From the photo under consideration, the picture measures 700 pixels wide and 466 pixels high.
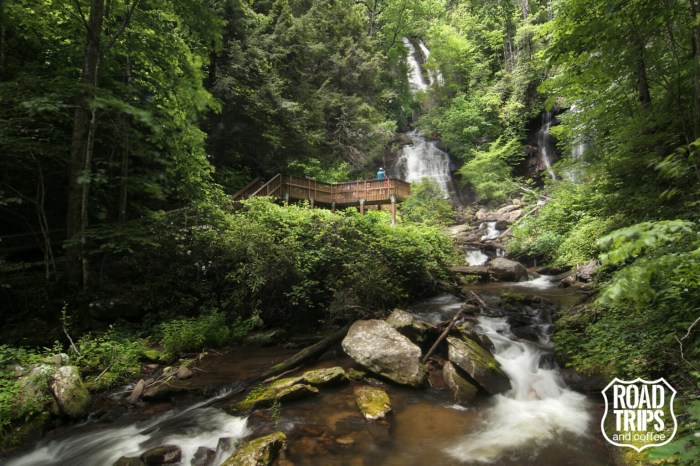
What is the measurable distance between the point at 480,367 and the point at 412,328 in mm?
1404

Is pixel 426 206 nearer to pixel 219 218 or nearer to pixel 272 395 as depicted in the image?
pixel 219 218

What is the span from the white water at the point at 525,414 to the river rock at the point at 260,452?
2.03 meters

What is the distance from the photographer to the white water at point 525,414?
4062 millimetres

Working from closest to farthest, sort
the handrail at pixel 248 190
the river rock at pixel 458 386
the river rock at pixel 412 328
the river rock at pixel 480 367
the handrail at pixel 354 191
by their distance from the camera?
the river rock at pixel 458 386 → the river rock at pixel 480 367 → the river rock at pixel 412 328 → the handrail at pixel 248 190 → the handrail at pixel 354 191

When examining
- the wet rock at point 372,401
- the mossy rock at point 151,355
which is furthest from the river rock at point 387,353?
the mossy rock at point 151,355

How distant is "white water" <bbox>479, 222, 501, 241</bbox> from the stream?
13.3 meters

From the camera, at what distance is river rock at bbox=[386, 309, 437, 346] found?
20.8 feet

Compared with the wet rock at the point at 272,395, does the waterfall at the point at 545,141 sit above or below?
above

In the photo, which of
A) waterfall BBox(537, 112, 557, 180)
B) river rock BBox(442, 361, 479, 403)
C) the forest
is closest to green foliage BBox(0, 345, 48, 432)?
the forest

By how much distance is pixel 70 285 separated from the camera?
6.88m

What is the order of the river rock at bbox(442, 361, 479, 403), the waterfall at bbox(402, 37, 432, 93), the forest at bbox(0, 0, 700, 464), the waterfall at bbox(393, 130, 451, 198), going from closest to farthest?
the forest at bbox(0, 0, 700, 464) → the river rock at bbox(442, 361, 479, 403) → the waterfall at bbox(393, 130, 451, 198) → the waterfall at bbox(402, 37, 432, 93)

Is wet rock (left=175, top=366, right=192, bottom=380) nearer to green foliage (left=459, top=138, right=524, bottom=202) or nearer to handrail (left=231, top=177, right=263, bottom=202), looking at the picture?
handrail (left=231, top=177, right=263, bottom=202)

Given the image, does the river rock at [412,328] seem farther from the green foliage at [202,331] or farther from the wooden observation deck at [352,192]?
the wooden observation deck at [352,192]

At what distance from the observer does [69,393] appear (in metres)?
4.60
